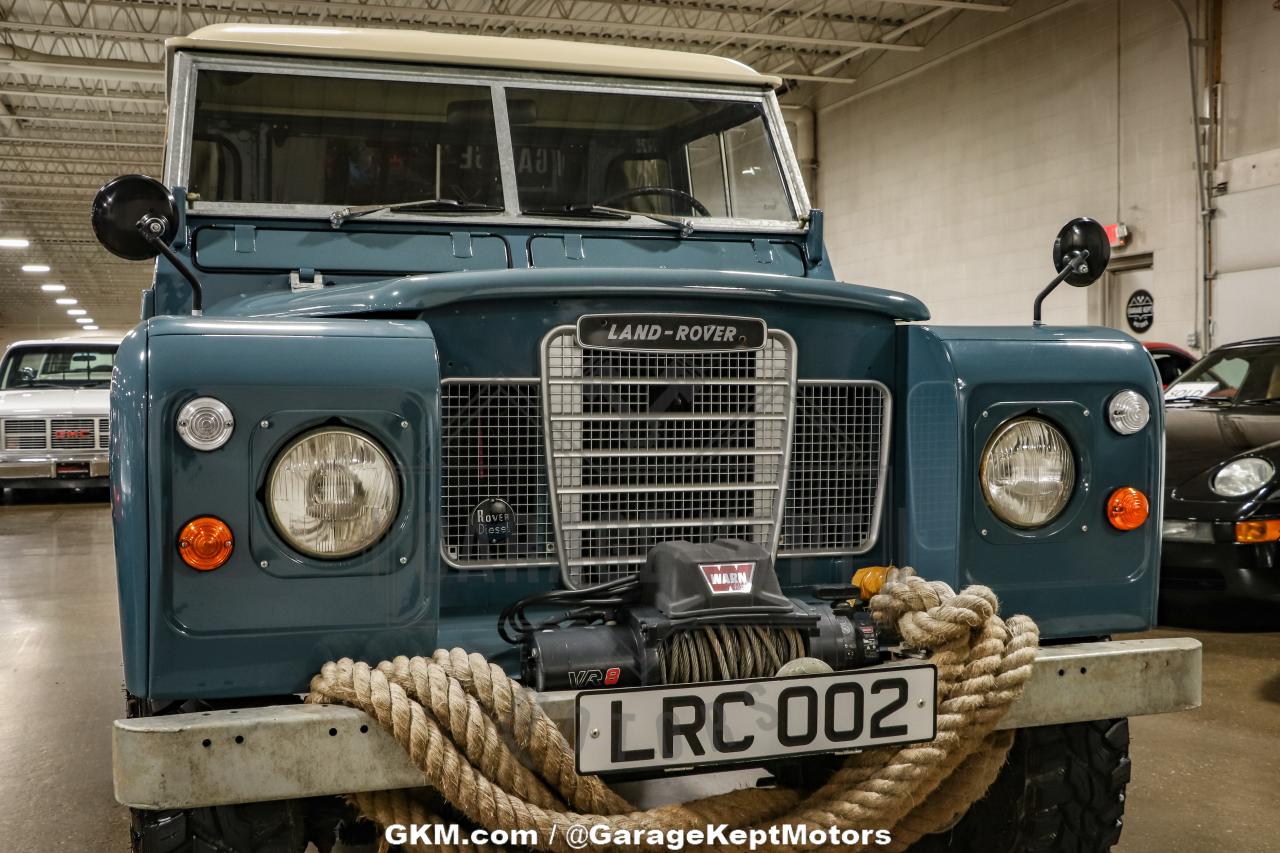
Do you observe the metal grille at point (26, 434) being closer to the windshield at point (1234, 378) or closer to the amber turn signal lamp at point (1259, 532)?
the windshield at point (1234, 378)

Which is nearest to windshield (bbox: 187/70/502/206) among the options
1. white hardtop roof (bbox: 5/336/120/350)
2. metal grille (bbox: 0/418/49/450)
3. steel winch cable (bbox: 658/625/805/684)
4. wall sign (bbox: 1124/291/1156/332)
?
steel winch cable (bbox: 658/625/805/684)

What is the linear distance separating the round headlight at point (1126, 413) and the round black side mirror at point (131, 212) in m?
2.09

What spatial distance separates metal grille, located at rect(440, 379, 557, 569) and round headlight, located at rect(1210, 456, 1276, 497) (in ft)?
13.7

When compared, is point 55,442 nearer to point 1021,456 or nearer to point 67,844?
point 67,844

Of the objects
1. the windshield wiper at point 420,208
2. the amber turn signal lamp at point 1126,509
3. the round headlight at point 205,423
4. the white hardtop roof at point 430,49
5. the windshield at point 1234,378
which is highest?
the white hardtop roof at point 430,49

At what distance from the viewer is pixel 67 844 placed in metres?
3.17

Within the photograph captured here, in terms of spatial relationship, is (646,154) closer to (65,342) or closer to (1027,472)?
(1027,472)

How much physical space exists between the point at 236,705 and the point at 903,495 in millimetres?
1392

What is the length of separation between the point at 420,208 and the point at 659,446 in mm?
1231

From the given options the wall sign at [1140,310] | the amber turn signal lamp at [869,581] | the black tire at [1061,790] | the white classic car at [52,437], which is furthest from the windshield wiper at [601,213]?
the wall sign at [1140,310]

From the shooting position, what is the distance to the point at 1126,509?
8.10 feet

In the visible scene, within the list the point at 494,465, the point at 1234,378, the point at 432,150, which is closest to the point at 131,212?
the point at 432,150

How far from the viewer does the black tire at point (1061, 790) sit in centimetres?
246

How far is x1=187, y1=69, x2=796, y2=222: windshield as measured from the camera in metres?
3.24
